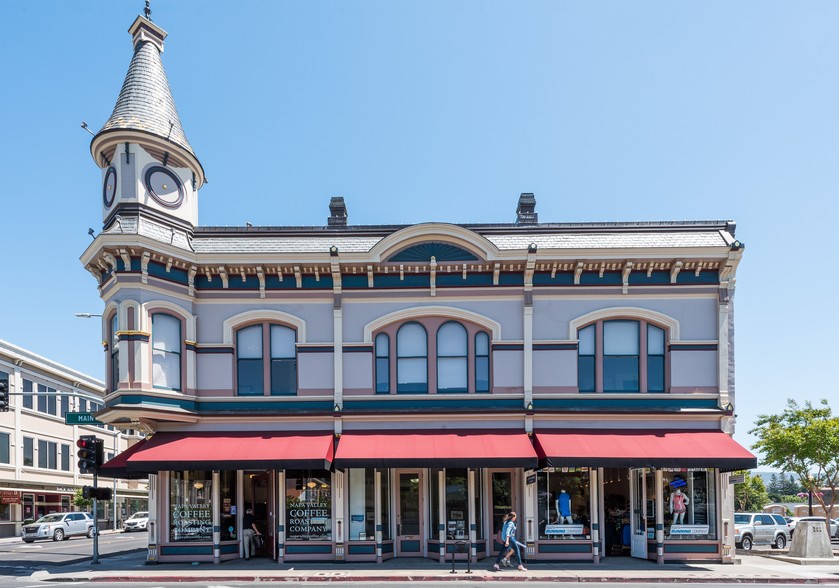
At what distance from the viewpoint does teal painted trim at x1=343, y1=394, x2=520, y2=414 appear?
18.0 metres

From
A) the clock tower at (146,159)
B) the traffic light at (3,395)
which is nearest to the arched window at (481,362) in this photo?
the clock tower at (146,159)

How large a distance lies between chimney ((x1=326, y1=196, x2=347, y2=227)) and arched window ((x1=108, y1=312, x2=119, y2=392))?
7.70 meters

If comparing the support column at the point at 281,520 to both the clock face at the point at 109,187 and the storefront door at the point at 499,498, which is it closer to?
the storefront door at the point at 499,498

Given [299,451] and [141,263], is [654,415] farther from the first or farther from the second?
[141,263]

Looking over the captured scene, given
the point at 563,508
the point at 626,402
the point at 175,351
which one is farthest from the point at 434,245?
the point at 563,508

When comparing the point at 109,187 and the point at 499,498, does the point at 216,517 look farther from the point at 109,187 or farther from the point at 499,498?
the point at 109,187

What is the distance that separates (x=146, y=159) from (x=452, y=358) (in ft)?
34.9

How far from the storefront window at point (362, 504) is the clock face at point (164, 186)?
9.58 meters

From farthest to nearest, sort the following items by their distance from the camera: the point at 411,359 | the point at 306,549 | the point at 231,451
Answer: the point at 411,359, the point at 306,549, the point at 231,451

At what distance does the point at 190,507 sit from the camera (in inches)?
703

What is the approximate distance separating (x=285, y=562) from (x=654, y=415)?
11059 mm

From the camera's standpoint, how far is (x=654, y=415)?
17.9 meters

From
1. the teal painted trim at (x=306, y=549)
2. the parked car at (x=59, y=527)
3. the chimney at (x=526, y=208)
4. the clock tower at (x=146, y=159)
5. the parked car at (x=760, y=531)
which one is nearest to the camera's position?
the teal painted trim at (x=306, y=549)

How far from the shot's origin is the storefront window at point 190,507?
17734 millimetres
